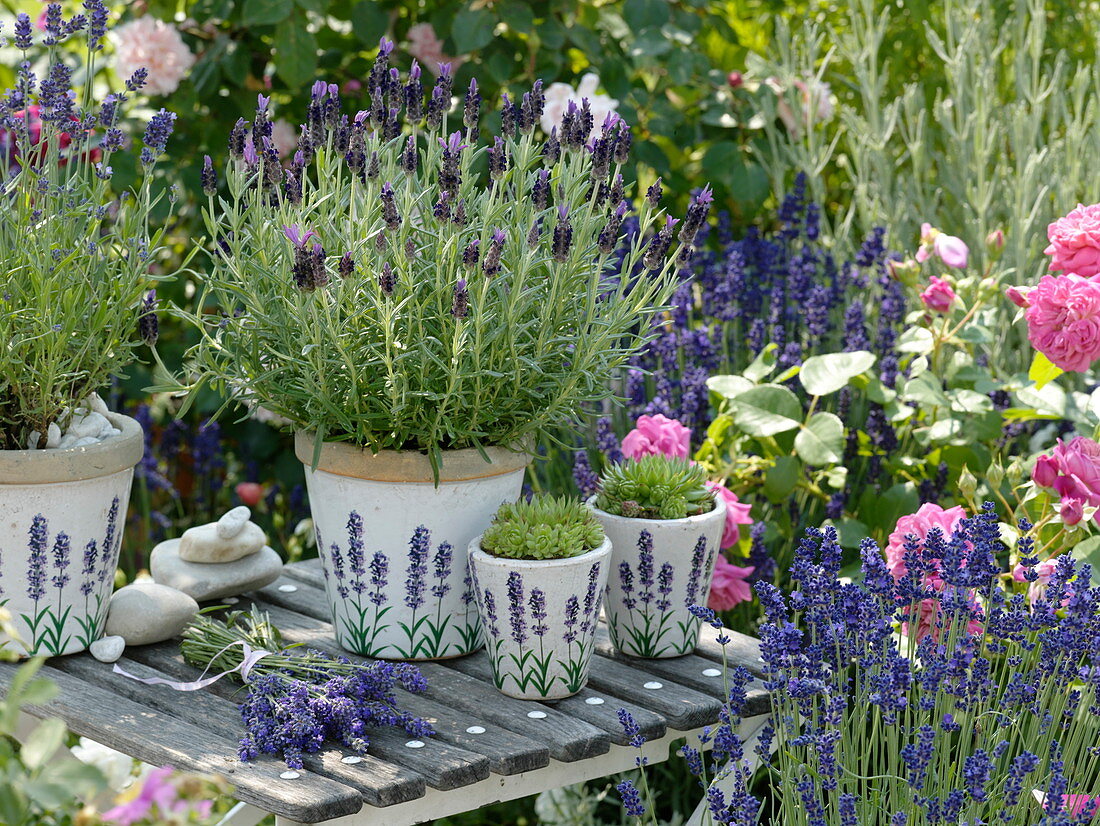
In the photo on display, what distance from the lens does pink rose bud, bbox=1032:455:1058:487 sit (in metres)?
1.71

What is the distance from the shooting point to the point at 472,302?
5.09 ft

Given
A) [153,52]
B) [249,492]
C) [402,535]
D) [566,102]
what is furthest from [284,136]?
[402,535]

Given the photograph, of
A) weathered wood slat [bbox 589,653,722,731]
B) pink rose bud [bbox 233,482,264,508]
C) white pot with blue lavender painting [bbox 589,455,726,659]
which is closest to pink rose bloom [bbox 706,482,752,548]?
white pot with blue lavender painting [bbox 589,455,726,659]

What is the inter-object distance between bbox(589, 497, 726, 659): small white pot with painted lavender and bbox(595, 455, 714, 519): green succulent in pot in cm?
2

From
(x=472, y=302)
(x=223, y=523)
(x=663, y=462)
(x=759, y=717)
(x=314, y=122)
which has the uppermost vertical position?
(x=314, y=122)

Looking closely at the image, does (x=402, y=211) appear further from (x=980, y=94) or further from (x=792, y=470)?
(x=980, y=94)

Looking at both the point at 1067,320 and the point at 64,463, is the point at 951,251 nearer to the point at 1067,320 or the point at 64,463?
the point at 1067,320

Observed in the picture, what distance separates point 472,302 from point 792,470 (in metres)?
0.80

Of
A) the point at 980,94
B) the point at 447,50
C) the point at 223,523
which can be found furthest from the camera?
the point at 447,50

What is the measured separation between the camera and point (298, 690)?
4.86 ft

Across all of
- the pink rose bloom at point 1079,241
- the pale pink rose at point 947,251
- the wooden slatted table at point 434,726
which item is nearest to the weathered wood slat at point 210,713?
the wooden slatted table at point 434,726

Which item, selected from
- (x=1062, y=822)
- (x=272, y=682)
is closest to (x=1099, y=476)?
(x=1062, y=822)

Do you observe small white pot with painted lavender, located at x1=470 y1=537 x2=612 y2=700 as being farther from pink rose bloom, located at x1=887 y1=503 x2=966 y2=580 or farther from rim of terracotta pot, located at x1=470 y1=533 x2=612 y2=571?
pink rose bloom, located at x1=887 y1=503 x2=966 y2=580

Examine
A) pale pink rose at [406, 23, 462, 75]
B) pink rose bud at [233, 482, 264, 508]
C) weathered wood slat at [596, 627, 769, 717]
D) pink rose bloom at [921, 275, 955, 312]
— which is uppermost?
pale pink rose at [406, 23, 462, 75]
